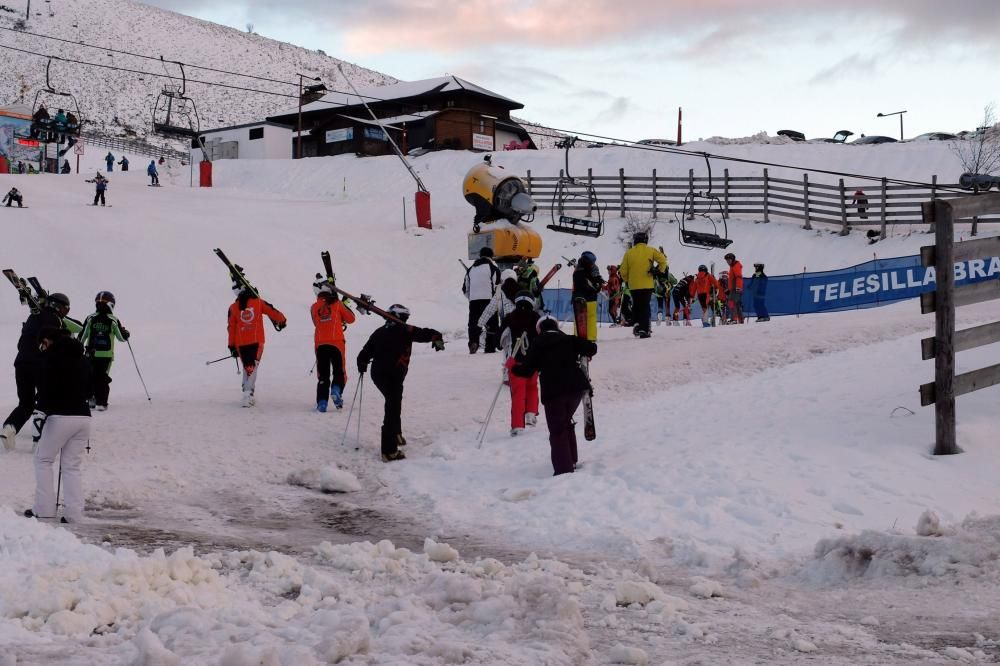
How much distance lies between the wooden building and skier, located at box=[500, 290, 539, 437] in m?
41.9

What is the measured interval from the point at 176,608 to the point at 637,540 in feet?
11.5

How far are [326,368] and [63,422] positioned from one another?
508cm

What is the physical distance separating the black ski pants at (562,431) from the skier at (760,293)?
43.8ft

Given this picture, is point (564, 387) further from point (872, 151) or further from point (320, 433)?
point (872, 151)

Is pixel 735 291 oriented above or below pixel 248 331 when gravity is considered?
above

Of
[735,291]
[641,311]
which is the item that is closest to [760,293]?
[735,291]

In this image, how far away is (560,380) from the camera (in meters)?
9.88

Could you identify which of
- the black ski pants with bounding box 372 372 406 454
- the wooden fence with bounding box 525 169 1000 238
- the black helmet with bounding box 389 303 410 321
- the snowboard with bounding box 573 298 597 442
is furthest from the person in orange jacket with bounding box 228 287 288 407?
the wooden fence with bounding box 525 169 1000 238

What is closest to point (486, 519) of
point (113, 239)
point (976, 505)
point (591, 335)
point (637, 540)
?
point (637, 540)

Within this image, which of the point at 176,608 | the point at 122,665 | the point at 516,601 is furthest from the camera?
the point at 516,601

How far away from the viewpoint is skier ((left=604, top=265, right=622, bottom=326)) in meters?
24.1

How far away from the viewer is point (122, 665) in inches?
170

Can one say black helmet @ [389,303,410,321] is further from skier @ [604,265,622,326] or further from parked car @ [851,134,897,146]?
parked car @ [851,134,897,146]

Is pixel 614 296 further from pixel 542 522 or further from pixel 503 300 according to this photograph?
pixel 542 522
